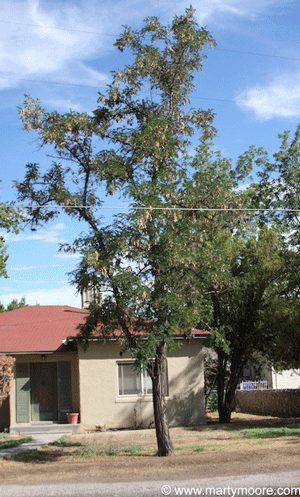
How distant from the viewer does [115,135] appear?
15.2 m

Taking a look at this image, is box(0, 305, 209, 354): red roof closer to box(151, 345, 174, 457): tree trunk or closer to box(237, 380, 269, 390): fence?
box(151, 345, 174, 457): tree trunk

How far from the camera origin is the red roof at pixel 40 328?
21.8 m

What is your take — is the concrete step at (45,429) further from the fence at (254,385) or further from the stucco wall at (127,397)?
the fence at (254,385)

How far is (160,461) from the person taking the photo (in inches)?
520

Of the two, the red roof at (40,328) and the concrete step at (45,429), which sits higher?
the red roof at (40,328)

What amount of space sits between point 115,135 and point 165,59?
2457 millimetres

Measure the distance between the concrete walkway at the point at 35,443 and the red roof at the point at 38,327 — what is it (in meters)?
3.11

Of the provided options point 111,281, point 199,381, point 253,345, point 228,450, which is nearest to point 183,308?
point 111,281

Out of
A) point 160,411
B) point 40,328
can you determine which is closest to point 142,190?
point 160,411

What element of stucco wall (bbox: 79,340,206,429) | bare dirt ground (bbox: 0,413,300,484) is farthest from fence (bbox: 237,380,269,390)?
bare dirt ground (bbox: 0,413,300,484)

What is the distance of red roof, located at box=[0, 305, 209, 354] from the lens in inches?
858

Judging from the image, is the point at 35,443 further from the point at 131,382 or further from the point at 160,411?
the point at 160,411

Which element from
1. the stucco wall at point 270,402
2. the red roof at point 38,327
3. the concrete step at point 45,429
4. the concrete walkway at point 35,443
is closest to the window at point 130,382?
the concrete step at point 45,429

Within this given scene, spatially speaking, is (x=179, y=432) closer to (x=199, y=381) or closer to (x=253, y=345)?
(x=199, y=381)
